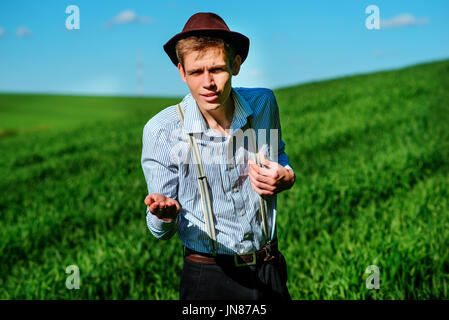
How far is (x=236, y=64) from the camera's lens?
5.00ft

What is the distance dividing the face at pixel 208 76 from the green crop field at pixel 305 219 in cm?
65

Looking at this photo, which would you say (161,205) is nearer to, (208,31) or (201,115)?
(201,115)

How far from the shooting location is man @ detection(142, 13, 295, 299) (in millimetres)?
1435

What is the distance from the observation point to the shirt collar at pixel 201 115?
152 cm

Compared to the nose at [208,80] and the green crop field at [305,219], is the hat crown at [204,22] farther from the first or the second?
the green crop field at [305,219]

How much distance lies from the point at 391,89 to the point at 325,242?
32.0 ft

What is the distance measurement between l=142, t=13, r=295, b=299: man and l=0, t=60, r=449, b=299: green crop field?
0.51 meters

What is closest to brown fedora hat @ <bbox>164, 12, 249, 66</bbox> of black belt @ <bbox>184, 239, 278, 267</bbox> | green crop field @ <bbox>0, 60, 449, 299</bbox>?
green crop field @ <bbox>0, 60, 449, 299</bbox>

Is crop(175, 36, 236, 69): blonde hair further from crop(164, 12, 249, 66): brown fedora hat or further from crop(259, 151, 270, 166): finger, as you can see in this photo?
crop(259, 151, 270, 166): finger

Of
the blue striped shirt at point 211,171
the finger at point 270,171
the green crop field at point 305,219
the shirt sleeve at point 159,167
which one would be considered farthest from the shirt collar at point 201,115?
the green crop field at point 305,219

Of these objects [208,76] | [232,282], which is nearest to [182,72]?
[208,76]

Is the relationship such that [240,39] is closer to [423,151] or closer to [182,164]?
[182,164]

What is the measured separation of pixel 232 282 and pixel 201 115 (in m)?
0.70

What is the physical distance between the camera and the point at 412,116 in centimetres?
909
